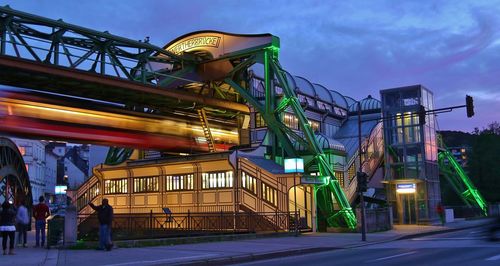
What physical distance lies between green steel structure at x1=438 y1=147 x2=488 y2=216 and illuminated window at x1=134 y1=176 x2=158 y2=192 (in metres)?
26.9

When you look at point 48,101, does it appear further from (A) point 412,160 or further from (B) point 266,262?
(A) point 412,160

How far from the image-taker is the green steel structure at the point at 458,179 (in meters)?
52.1

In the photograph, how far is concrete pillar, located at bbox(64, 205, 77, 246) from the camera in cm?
2060

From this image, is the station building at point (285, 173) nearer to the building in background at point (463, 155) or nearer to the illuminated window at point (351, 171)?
the illuminated window at point (351, 171)

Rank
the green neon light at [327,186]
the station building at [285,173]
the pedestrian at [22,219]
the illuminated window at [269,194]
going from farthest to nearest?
1. the station building at [285,173]
2. the illuminated window at [269,194]
3. the green neon light at [327,186]
4. the pedestrian at [22,219]

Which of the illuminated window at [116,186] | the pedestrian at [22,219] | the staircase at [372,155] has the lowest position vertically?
the pedestrian at [22,219]

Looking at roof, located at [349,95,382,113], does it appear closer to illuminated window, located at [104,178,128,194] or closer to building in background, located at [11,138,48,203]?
illuminated window, located at [104,178,128,194]

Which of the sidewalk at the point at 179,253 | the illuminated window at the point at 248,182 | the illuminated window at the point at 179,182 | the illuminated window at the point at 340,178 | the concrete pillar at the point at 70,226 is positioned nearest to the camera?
the sidewalk at the point at 179,253

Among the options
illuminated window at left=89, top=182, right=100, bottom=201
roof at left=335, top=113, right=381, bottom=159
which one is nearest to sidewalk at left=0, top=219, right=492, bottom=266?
roof at left=335, top=113, right=381, bottom=159

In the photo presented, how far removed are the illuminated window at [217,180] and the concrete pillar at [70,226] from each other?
15588mm

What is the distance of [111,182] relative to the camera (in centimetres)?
4347

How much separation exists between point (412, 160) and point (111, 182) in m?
23.4

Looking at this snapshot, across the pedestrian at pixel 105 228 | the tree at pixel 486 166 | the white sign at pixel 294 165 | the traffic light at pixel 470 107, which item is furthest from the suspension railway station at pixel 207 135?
the tree at pixel 486 166

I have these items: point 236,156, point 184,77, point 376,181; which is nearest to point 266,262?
point 236,156
